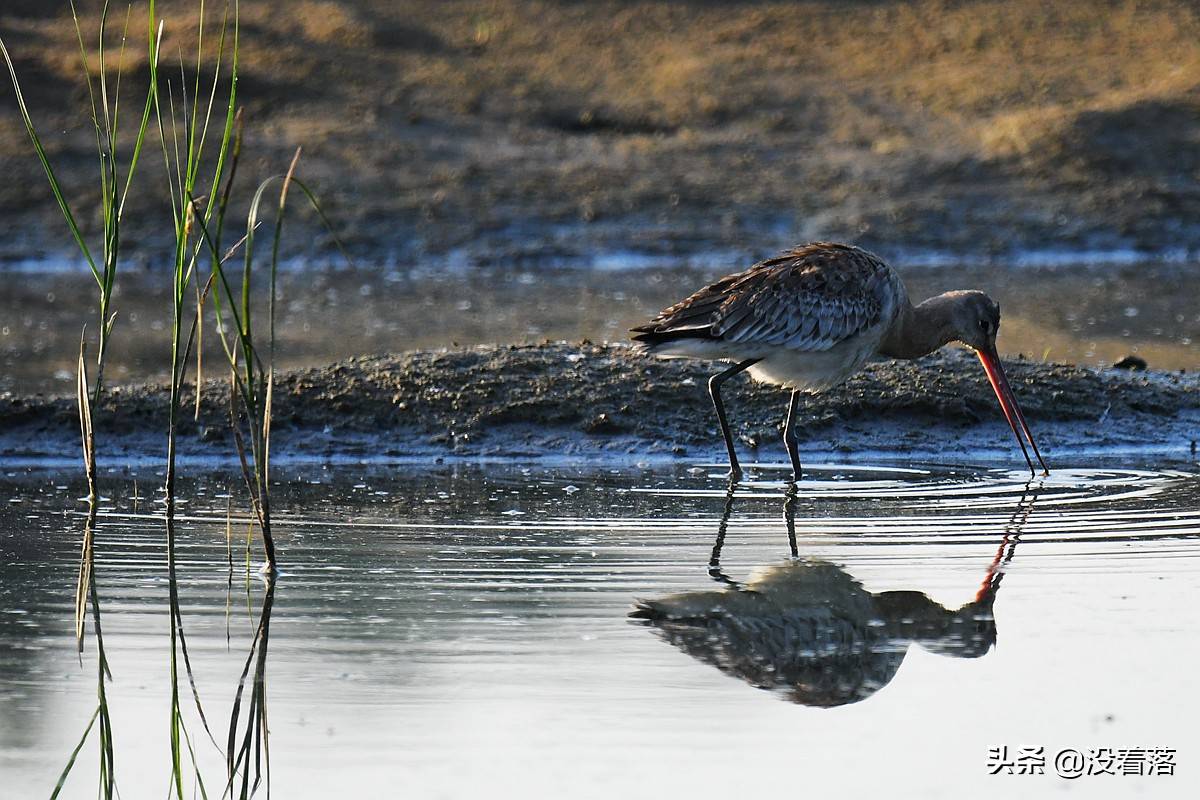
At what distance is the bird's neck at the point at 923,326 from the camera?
26.9 feet

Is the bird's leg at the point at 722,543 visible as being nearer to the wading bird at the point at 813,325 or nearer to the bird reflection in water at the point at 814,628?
the bird reflection in water at the point at 814,628

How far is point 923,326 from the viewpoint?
324 inches

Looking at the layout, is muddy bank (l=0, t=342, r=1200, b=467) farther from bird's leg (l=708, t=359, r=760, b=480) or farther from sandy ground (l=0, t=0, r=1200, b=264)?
sandy ground (l=0, t=0, r=1200, b=264)

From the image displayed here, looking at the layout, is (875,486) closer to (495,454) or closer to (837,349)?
(837,349)

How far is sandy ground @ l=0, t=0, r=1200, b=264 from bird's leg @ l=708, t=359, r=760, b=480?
8.35 m

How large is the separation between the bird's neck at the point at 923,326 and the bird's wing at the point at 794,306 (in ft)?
0.31

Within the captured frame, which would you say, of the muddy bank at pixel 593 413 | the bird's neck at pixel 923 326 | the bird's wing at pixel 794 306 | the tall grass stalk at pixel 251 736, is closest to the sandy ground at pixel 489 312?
the muddy bank at pixel 593 413

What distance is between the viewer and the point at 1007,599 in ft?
17.6

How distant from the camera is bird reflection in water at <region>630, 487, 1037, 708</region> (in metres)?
4.59

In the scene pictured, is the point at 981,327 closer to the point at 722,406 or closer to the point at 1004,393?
the point at 1004,393

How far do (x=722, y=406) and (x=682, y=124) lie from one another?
11.0 meters

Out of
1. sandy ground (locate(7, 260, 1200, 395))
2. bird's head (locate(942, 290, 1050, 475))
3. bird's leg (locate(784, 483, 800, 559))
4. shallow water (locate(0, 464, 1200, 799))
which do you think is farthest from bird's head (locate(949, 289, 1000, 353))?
sandy ground (locate(7, 260, 1200, 395))

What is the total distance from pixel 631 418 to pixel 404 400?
1043 mm

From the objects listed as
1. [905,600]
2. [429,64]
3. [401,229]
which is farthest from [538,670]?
[429,64]
